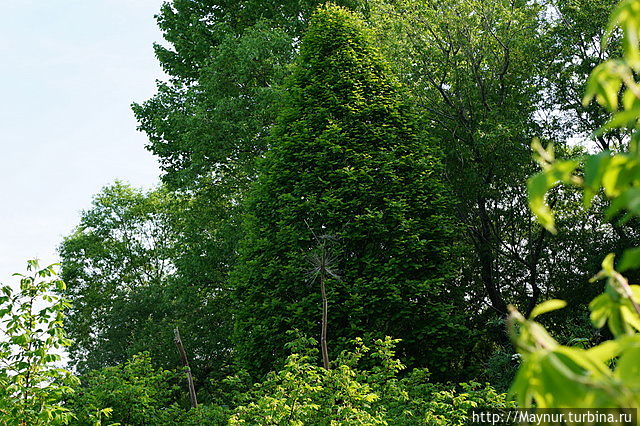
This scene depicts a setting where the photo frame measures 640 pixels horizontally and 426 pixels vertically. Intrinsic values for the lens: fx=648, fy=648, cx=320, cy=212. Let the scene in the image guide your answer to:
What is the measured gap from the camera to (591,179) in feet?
3.72

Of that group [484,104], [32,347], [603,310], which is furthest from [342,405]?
[484,104]

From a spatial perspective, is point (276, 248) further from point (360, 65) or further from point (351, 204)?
point (360, 65)

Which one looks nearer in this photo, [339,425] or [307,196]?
[339,425]

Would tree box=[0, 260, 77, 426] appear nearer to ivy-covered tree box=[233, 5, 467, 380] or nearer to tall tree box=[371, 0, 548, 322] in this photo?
ivy-covered tree box=[233, 5, 467, 380]

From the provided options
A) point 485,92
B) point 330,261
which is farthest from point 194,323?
point 485,92

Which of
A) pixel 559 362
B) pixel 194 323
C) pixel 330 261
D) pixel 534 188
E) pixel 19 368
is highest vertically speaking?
pixel 194 323

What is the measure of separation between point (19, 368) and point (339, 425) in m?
2.99

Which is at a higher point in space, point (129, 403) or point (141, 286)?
point (141, 286)

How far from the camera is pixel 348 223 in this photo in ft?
40.7

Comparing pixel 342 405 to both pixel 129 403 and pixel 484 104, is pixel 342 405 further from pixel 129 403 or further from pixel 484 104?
pixel 484 104

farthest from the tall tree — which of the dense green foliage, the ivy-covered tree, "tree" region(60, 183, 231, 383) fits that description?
"tree" region(60, 183, 231, 383)

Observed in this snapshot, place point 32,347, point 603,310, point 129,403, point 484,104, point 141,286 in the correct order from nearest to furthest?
point 603,310 → point 32,347 → point 129,403 → point 484,104 → point 141,286

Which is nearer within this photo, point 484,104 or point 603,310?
point 603,310

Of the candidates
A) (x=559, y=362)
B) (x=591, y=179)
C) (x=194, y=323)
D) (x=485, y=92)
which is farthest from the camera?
(x=194, y=323)
